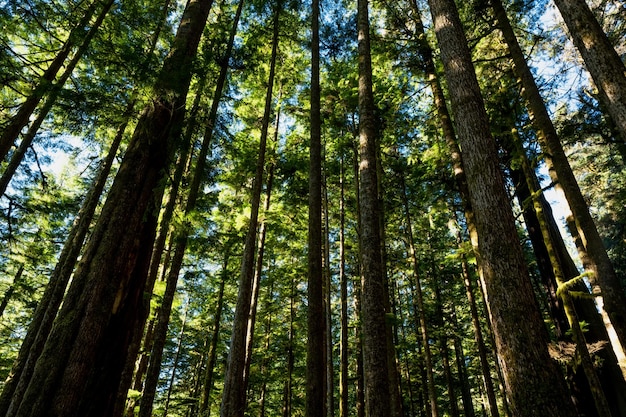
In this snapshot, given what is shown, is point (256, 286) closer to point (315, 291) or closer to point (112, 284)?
point (315, 291)

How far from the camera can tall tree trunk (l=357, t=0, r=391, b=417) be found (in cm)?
525

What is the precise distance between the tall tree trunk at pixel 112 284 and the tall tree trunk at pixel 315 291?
3.60 meters

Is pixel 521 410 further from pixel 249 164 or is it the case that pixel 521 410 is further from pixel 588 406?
pixel 249 164

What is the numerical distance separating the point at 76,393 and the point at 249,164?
10.1 meters

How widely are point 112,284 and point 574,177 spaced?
26.1 feet

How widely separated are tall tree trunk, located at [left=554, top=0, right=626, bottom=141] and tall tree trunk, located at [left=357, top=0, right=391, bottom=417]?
150 inches

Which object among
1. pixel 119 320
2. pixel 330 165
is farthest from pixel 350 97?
pixel 119 320

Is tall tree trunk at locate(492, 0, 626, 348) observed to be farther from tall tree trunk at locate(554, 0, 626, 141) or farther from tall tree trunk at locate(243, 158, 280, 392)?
tall tree trunk at locate(243, 158, 280, 392)

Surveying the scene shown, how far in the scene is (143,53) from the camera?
537cm

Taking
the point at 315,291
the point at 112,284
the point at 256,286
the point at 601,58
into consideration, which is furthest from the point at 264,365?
the point at 601,58

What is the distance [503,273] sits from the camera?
3.81m

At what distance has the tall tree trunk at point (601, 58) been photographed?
4.39m

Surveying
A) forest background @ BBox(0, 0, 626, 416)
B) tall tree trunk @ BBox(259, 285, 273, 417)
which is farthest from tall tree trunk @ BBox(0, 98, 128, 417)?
tall tree trunk @ BBox(259, 285, 273, 417)

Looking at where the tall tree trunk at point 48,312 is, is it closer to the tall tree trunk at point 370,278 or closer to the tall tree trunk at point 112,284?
the tall tree trunk at point 112,284
